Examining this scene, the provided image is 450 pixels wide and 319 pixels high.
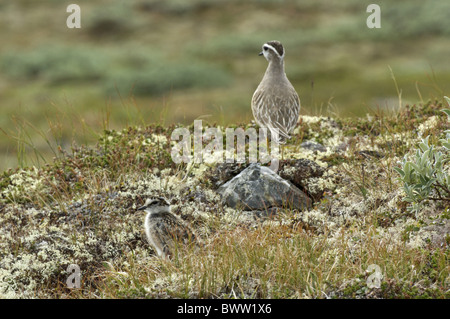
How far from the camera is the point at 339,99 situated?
35375 millimetres

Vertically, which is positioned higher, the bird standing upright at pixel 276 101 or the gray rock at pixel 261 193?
the bird standing upright at pixel 276 101

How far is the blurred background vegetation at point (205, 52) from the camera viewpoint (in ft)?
121

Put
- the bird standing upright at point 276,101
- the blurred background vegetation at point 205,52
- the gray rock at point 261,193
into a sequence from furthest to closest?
1. the blurred background vegetation at point 205,52
2. the bird standing upright at point 276,101
3. the gray rock at point 261,193

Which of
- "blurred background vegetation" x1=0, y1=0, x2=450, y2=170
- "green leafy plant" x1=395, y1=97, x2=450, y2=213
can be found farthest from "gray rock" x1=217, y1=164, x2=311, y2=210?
"blurred background vegetation" x1=0, y1=0, x2=450, y2=170

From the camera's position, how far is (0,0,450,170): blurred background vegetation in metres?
36.8

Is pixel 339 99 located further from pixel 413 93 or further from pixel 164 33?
pixel 164 33

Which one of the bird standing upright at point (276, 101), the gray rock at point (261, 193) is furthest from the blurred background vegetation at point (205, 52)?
the gray rock at point (261, 193)

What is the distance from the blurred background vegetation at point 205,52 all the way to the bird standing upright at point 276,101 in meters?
19.3

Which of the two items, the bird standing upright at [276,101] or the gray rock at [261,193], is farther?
the bird standing upright at [276,101]

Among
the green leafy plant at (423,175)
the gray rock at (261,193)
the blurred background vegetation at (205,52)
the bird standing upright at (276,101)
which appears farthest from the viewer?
the blurred background vegetation at (205,52)

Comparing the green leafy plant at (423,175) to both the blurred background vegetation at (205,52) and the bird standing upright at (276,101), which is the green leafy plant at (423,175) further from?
the blurred background vegetation at (205,52)

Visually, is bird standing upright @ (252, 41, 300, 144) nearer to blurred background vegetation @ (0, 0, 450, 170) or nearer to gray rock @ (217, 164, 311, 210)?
gray rock @ (217, 164, 311, 210)
